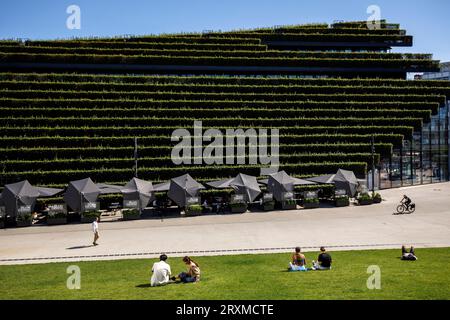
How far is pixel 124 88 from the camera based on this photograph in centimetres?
5172

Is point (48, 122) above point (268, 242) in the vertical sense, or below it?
above

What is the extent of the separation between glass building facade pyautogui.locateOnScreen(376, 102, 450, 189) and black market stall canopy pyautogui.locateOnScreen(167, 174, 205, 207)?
25.6m

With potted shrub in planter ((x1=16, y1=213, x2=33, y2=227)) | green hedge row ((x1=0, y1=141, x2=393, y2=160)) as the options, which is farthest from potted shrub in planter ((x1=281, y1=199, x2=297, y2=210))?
potted shrub in planter ((x1=16, y1=213, x2=33, y2=227))

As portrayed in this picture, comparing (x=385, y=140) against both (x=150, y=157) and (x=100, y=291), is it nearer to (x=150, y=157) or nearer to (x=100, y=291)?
(x=150, y=157)

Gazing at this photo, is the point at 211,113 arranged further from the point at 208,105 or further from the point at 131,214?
the point at 131,214

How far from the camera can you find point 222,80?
180 feet

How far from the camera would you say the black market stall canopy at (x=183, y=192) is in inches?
1422

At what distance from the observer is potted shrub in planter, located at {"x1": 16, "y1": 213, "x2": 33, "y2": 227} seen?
33.5 meters

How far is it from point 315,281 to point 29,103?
42.3 meters

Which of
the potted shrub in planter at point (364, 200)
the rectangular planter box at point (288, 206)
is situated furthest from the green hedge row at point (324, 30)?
Answer: the rectangular planter box at point (288, 206)

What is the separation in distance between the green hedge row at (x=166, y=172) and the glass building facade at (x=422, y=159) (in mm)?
6151

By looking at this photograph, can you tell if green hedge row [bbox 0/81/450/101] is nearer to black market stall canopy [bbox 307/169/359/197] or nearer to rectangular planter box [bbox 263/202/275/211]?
black market stall canopy [bbox 307/169/359/197]

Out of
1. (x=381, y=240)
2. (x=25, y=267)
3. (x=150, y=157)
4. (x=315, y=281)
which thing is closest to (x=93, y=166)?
(x=150, y=157)

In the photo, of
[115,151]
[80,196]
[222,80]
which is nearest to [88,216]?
[80,196]
